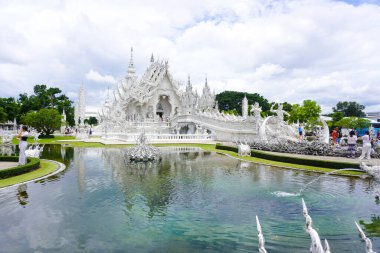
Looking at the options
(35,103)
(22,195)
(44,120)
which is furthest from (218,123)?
(35,103)

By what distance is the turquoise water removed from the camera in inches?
235

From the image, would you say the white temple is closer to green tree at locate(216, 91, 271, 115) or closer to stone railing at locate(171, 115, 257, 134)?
stone railing at locate(171, 115, 257, 134)

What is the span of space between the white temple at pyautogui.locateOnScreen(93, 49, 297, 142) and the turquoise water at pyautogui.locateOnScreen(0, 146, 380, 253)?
19876 millimetres

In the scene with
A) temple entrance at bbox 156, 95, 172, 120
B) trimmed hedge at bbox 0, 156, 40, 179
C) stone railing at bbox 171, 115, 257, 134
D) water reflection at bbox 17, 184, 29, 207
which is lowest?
water reflection at bbox 17, 184, 29, 207

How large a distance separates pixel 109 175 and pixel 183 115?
30183 millimetres

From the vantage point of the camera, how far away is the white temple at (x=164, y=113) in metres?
35.7

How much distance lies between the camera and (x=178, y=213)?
776 centimetres

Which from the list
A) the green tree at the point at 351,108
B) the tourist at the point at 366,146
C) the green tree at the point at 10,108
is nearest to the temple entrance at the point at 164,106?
the green tree at the point at 10,108

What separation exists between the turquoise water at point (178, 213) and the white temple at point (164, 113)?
65.2ft

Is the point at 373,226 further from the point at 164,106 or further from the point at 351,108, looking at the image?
the point at 351,108

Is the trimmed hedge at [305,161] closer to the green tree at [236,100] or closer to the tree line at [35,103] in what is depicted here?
the tree line at [35,103]

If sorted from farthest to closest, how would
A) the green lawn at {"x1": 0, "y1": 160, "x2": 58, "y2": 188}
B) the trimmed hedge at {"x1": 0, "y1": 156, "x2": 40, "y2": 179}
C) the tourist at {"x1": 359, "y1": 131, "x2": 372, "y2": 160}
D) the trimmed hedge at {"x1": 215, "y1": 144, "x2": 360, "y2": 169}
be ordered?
the tourist at {"x1": 359, "y1": 131, "x2": 372, "y2": 160} < the trimmed hedge at {"x1": 215, "y1": 144, "x2": 360, "y2": 169} < the trimmed hedge at {"x1": 0, "y1": 156, "x2": 40, "y2": 179} < the green lawn at {"x1": 0, "y1": 160, "x2": 58, "y2": 188}

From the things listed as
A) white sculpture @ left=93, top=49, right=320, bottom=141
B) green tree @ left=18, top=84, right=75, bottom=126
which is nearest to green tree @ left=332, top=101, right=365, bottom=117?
white sculpture @ left=93, top=49, right=320, bottom=141

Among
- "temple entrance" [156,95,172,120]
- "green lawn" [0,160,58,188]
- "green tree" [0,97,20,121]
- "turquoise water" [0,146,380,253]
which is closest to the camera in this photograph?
"turquoise water" [0,146,380,253]
